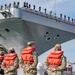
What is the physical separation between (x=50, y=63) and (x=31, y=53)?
86 cm

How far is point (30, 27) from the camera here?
24062 mm

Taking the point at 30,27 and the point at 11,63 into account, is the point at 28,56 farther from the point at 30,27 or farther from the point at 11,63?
the point at 30,27

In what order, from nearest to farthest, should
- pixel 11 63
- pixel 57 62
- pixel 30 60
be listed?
pixel 57 62 < pixel 30 60 < pixel 11 63

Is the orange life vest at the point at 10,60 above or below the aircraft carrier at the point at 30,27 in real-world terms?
below

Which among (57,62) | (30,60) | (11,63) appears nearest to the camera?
(57,62)

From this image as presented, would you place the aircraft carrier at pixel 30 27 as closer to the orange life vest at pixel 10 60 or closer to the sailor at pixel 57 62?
the orange life vest at pixel 10 60

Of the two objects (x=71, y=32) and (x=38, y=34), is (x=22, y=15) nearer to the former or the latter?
(x=38, y=34)

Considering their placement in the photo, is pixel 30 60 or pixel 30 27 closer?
pixel 30 60

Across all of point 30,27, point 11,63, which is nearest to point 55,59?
point 11,63

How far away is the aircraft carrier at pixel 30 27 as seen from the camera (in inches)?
893

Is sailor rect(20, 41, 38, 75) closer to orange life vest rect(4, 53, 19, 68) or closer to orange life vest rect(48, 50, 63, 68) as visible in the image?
orange life vest rect(4, 53, 19, 68)

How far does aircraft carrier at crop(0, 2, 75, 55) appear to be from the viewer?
2267 centimetres

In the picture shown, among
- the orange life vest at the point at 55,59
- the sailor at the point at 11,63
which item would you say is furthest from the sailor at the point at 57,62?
the sailor at the point at 11,63

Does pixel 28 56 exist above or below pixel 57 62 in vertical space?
above
